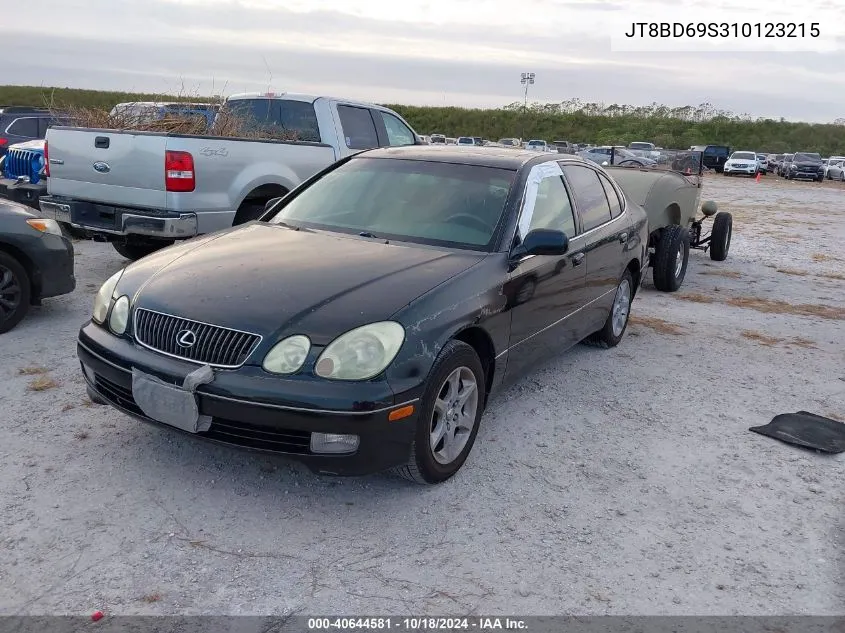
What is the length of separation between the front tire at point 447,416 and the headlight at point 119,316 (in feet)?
4.95

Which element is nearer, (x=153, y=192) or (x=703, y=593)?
(x=703, y=593)

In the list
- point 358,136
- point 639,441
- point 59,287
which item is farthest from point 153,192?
point 639,441

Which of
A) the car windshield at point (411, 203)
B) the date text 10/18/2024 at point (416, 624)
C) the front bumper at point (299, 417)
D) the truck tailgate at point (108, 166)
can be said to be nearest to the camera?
the date text 10/18/2024 at point (416, 624)

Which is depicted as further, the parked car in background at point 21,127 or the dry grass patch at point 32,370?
the parked car in background at point 21,127

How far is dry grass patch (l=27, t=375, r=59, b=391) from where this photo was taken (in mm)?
4840

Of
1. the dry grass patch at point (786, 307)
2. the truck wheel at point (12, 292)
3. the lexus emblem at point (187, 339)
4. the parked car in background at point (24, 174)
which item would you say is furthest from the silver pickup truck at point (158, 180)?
the dry grass patch at point (786, 307)

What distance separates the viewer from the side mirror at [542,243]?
4348mm

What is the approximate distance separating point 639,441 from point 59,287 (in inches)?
181

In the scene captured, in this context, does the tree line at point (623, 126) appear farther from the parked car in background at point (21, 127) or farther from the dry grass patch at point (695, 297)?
the dry grass patch at point (695, 297)

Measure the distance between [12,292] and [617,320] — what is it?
15.6 feet

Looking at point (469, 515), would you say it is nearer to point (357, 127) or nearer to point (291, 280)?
point (291, 280)

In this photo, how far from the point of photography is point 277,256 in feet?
13.5

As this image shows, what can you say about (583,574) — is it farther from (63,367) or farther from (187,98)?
(187,98)

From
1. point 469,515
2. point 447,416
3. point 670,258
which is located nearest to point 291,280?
point 447,416
